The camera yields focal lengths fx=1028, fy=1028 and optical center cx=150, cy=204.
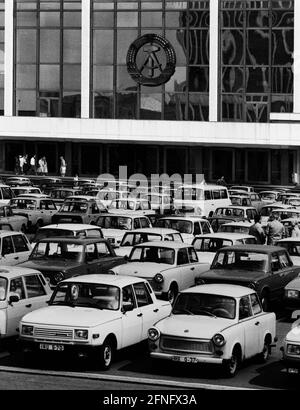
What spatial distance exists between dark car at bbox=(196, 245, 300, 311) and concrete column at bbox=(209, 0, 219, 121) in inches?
1725

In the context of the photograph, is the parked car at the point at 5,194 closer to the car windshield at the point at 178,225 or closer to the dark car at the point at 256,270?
the car windshield at the point at 178,225

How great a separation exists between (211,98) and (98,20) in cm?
899

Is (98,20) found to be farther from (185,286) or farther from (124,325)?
(124,325)

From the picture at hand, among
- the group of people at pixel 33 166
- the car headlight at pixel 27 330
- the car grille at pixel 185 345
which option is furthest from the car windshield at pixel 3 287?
the group of people at pixel 33 166

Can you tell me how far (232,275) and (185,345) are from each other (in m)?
5.36

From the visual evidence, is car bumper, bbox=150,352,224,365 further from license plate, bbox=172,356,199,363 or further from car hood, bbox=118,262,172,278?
car hood, bbox=118,262,172,278

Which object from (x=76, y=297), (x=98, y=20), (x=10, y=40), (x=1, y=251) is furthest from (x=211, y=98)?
(x=76, y=297)

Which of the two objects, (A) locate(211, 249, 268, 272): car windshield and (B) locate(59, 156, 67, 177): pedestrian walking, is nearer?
(A) locate(211, 249, 268, 272): car windshield

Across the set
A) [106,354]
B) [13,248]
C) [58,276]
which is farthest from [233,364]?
[13,248]

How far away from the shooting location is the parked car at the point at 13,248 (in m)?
23.3

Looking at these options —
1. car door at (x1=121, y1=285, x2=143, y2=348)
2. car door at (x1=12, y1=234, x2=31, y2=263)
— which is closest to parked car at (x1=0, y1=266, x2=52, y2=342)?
car door at (x1=121, y1=285, x2=143, y2=348)

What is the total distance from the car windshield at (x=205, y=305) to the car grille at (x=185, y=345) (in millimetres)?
884

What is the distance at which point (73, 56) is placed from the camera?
66.9 metres

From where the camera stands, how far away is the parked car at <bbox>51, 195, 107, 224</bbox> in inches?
1277
